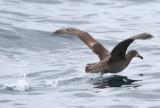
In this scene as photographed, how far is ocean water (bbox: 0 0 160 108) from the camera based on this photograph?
1080cm

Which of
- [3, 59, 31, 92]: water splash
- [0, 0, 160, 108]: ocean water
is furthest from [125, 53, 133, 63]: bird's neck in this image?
[3, 59, 31, 92]: water splash

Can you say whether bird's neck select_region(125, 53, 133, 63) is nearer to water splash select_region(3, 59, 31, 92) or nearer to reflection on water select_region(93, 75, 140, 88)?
reflection on water select_region(93, 75, 140, 88)

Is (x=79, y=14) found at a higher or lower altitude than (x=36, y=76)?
higher

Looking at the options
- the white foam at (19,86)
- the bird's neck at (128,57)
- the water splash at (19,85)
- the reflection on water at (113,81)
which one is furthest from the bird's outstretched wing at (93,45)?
the white foam at (19,86)

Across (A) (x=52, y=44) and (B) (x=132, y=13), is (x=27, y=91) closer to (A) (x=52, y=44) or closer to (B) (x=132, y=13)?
(A) (x=52, y=44)

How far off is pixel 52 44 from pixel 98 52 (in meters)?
2.66

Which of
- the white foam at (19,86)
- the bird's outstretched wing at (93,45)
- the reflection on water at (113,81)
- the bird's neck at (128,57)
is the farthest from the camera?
the bird's outstretched wing at (93,45)

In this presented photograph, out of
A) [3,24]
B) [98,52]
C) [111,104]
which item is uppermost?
[3,24]

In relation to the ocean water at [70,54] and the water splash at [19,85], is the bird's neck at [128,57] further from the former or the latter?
the water splash at [19,85]

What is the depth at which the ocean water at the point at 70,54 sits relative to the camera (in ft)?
35.4

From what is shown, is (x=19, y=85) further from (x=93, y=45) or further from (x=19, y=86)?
(x=93, y=45)

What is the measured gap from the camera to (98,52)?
13.3 m

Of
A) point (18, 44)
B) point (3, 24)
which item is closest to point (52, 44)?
point (18, 44)

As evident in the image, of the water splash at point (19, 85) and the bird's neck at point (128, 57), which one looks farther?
the bird's neck at point (128, 57)
